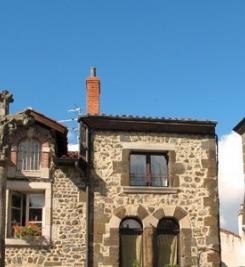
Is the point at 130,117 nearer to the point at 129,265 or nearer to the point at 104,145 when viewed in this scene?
the point at 104,145

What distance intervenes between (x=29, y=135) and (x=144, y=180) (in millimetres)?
4495

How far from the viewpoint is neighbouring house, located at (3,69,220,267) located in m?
20.7

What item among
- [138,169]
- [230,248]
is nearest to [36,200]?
[138,169]

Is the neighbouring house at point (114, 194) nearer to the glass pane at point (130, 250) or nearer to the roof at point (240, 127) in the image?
the glass pane at point (130, 250)

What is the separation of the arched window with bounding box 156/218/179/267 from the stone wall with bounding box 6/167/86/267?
278cm

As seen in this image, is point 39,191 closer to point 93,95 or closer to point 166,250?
point 93,95

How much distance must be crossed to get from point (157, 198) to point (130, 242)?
1.85 m

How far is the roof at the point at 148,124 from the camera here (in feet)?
72.0

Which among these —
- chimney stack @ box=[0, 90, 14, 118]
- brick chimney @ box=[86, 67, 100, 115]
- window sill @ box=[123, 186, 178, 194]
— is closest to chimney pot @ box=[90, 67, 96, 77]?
brick chimney @ box=[86, 67, 100, 115]

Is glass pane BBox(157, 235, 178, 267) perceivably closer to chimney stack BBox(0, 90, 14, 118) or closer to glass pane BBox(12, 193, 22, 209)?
glass pane BBox(12, 193, 22, 209)

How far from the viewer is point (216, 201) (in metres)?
21.9

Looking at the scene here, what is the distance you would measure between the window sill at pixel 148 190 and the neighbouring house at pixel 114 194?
0.04 metres

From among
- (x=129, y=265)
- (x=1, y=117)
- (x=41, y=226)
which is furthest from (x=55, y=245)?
(x=1, y=117)

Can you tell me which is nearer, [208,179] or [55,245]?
[55,245]
